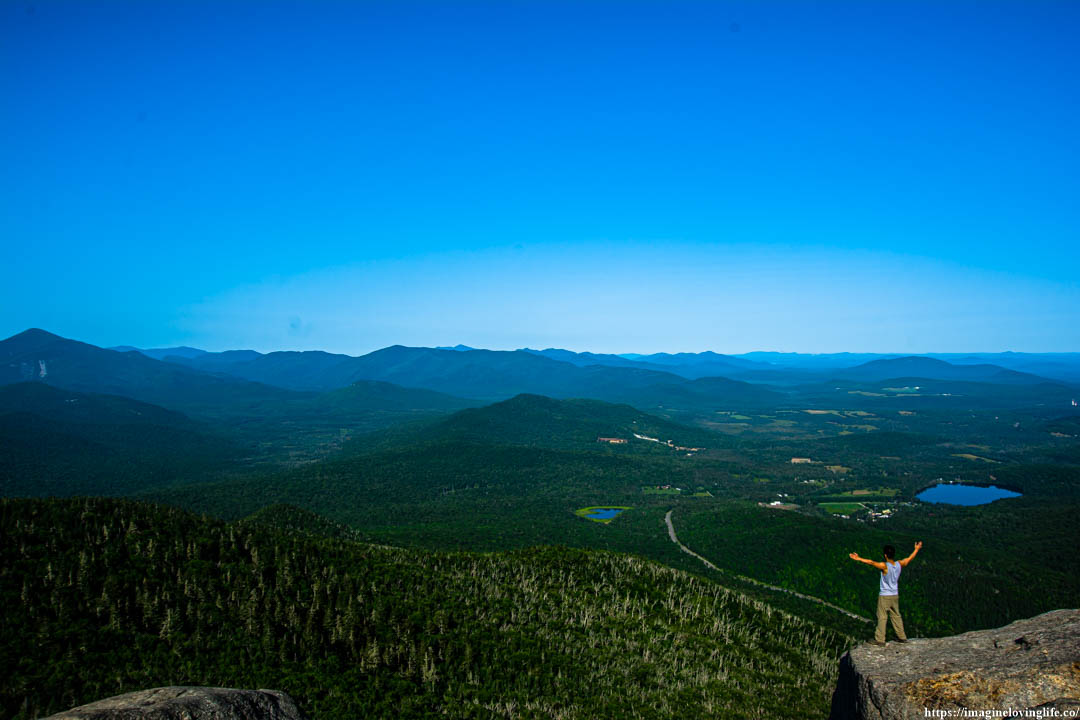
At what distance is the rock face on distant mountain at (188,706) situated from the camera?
12.3 meters

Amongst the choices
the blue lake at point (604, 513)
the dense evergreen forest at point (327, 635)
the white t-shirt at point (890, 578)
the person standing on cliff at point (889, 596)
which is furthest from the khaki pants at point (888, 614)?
the blue lake at point (604, 513)

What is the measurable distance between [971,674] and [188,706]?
76.6 feet

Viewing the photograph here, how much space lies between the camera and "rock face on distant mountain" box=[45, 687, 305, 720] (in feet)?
40.5

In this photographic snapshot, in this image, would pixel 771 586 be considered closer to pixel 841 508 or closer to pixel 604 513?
pixel 604 513

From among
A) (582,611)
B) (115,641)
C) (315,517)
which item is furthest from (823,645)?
(315,517)

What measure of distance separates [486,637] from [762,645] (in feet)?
108

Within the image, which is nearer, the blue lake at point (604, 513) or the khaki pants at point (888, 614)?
the khaki pants at point (888, 614)

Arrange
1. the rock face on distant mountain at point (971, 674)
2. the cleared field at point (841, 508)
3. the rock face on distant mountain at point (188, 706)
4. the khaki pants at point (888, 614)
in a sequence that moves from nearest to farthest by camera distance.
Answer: the rock face on distant mountain at point (188, 706)
the rock face on distant mountain at point (971, 674)
the khaki pants at point (888, 614)
the cleared field at point (841, 508)

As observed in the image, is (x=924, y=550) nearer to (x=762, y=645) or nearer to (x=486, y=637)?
(x=762, y=645)

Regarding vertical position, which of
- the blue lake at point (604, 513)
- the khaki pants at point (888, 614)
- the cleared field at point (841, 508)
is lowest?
the cleared field at point (841, 508)

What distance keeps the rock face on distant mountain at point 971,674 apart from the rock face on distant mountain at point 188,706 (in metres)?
19.6

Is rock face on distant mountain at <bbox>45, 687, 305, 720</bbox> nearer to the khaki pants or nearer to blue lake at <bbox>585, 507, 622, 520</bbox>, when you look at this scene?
the khaki pants

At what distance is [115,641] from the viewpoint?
2966 centimetres

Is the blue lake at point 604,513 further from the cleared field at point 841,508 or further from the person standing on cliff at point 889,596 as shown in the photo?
the person standing on cliff at point 889,596
